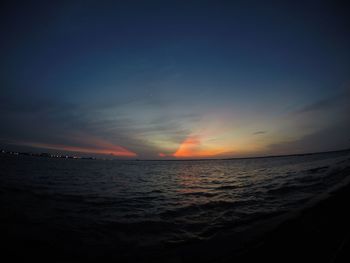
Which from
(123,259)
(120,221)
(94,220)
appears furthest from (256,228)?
(94,220)

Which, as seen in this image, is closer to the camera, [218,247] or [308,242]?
[308,242]

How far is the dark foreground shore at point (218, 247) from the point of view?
4.61 meters

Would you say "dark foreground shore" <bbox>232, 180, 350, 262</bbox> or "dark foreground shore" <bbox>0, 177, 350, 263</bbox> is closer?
"dark foreground shore" <bbox>232, 180, 350, 262</bbox>

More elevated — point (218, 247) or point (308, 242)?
point (308, 242)

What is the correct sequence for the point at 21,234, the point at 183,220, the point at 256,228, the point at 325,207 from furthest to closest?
the point at 183,220 < the point at 325,207 < the point at 256,228 < the point at 21,234

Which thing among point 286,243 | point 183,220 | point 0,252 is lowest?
point 183,220

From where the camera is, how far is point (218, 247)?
5.90 meters

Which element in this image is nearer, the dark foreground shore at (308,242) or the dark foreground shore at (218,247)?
the dark foreground shore at (308,242)

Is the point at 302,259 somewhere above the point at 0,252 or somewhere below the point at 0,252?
above

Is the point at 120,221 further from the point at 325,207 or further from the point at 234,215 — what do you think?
the point at 325,207

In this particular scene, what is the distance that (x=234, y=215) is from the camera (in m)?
9.50

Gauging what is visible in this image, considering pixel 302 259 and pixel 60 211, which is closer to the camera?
pixel 302 259

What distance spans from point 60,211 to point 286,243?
10968 millimetres

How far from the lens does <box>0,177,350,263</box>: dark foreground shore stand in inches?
181
